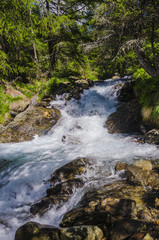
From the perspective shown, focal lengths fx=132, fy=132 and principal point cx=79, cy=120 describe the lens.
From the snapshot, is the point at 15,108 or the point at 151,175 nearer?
the point at 151,175

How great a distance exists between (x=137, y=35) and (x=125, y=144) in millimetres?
5428

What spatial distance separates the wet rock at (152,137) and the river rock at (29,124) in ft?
17.8

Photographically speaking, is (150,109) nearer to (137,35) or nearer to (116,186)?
(137,35)

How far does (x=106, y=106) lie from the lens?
32.9 feet

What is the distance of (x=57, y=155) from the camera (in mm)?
5570

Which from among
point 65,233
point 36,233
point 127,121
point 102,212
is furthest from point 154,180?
point 127,121

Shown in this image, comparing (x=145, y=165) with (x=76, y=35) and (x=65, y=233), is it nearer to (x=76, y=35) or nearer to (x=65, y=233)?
(x=65, y=233)

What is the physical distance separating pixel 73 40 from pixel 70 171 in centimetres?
1344

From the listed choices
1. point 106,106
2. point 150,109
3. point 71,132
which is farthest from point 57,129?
point 150,109

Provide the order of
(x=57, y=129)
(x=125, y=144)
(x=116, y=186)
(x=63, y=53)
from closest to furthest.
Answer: (x=116, y=186)
(x=125, y=144)
(x=57, y=129)
(x=63, y=53)

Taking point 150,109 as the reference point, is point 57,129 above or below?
below

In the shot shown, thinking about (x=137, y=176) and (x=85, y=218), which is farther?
(x=137, y=176)

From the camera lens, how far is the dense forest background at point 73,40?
591 cm

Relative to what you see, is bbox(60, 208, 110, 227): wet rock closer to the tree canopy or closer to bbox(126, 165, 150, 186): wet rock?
bbox(126, 165, 150, 186): wet rock
